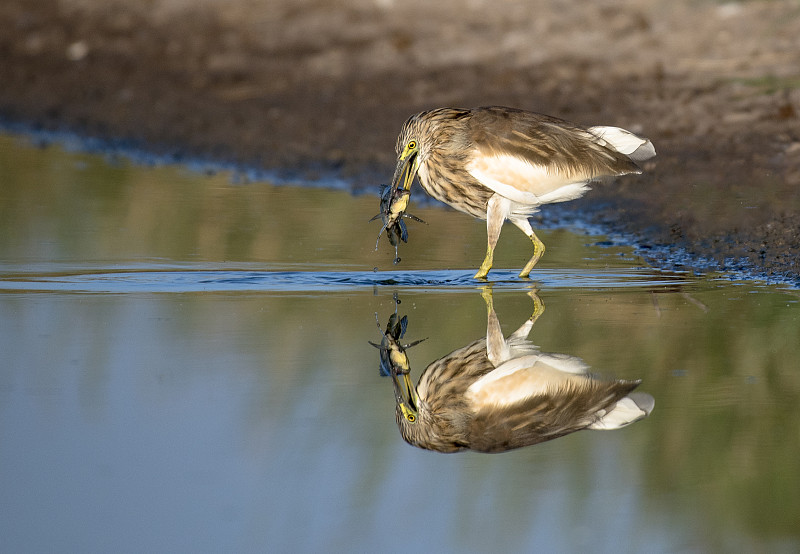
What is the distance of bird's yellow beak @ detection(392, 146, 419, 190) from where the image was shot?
284 inches

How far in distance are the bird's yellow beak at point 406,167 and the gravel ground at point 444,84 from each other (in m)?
1.60

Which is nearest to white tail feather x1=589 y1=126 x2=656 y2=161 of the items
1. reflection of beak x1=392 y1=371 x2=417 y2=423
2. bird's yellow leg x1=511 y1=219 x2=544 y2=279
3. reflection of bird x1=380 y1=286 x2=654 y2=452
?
bird's yellow leg x1=511 y1=219 x2=544 y2=279

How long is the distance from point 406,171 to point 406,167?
0.02 metres

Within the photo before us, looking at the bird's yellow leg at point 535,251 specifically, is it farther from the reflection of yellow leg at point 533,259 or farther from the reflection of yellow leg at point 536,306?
the reflection of yellow leg at point 536,306

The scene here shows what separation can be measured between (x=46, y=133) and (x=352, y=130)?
360cm

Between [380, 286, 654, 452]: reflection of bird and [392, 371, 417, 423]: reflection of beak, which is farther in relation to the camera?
[392, 371, 417, 423]: reflection of beak

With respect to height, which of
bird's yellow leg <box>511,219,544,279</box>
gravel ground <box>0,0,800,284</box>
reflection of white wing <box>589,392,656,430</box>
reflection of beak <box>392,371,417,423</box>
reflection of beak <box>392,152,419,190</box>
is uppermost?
gravel ground <box>0,0,800,284</box>

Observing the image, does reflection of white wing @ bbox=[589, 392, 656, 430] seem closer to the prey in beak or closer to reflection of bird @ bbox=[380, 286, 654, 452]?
reflection of bird @ bbox=[380, 286, 654, 452]

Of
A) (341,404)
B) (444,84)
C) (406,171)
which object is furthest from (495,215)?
(444,84)

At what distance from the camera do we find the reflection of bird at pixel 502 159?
275 inches

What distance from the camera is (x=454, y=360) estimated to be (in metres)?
5.39

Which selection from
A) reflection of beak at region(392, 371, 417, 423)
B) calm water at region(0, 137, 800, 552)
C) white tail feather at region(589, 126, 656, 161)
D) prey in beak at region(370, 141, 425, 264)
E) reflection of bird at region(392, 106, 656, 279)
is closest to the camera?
calm water at region(0, 137, 800, 552)

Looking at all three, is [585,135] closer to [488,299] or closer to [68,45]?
[488,299]

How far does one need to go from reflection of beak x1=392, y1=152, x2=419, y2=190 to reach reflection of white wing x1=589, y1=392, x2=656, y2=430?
8.76ft
